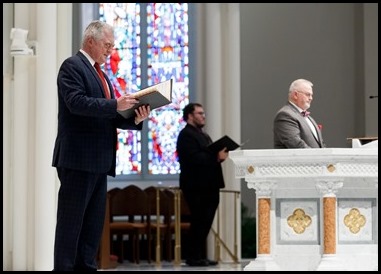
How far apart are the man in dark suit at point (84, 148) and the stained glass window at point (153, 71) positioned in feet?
31.6

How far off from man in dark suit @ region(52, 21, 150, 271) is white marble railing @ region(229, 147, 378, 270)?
1806 millimetres

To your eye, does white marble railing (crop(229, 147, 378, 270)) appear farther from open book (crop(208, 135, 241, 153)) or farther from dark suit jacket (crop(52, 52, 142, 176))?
open book (crop(208, 135, 241, 153))

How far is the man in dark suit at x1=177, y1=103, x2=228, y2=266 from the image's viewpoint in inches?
450

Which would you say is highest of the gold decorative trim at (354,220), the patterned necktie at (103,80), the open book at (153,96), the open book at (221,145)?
the patterned necktie at (103,80)

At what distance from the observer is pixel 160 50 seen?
1611cm

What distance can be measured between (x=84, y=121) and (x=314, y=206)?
7.77 ft

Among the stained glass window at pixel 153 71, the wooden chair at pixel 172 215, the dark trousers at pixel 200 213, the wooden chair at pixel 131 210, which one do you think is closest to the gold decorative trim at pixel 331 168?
the dark trousers at pixel 200 213

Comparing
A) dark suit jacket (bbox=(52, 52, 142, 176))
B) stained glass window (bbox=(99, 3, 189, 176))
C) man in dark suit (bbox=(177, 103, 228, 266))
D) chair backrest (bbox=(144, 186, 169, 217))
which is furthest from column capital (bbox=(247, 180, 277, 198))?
stained glass window (bbox=(99, 3, 189, 176))

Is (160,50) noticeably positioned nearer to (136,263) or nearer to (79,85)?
(136,263)

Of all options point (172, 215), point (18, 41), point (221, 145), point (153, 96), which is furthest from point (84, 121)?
point (172, 215)

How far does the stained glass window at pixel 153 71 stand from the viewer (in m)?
15.8

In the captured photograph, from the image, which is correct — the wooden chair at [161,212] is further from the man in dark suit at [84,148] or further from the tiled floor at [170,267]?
the man in dark suit at [84,148]

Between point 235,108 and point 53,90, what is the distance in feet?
13.2

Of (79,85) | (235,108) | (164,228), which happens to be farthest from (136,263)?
(79,85)
